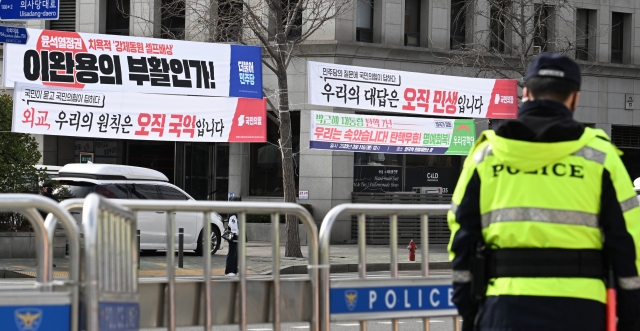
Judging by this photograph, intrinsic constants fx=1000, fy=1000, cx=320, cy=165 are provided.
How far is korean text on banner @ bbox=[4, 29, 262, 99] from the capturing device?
63.4ft

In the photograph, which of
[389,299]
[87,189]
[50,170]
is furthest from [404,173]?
[389,299]

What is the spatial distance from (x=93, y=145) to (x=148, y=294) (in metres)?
27.3

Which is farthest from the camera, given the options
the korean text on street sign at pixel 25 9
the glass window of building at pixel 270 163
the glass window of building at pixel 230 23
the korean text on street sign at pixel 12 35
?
the glass window of building at pixel 270 163

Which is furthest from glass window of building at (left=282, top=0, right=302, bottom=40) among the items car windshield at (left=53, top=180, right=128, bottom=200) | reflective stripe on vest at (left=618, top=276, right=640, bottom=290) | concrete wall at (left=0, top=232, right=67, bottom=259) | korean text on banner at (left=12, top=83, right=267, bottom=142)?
reflective stripe on vest at (left=618, top=276, right=640, bottom=290)

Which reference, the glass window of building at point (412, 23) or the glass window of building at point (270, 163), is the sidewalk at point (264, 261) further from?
the glass window of building at point (412, 23)

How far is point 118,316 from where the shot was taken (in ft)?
16.5

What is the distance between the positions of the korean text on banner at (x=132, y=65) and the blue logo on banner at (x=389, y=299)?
44.7 feet

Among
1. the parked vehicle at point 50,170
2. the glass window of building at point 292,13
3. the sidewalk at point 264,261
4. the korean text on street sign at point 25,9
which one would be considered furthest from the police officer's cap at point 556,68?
the parked vehicle at point 50,170

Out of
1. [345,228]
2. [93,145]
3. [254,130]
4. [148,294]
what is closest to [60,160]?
[93,145]

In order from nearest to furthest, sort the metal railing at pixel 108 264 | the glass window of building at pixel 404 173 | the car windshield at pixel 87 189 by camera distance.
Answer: the metal railing at pixel 108 264 < the car windshield at pixel 87 189 < the glass window of building at pixel 404 173

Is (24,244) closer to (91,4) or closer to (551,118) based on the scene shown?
(91,4)

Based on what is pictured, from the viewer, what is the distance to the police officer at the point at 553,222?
4.25 metres

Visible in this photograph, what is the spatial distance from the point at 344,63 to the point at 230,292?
23765 millimetres

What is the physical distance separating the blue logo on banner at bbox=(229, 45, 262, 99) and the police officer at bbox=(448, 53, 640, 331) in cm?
1709
